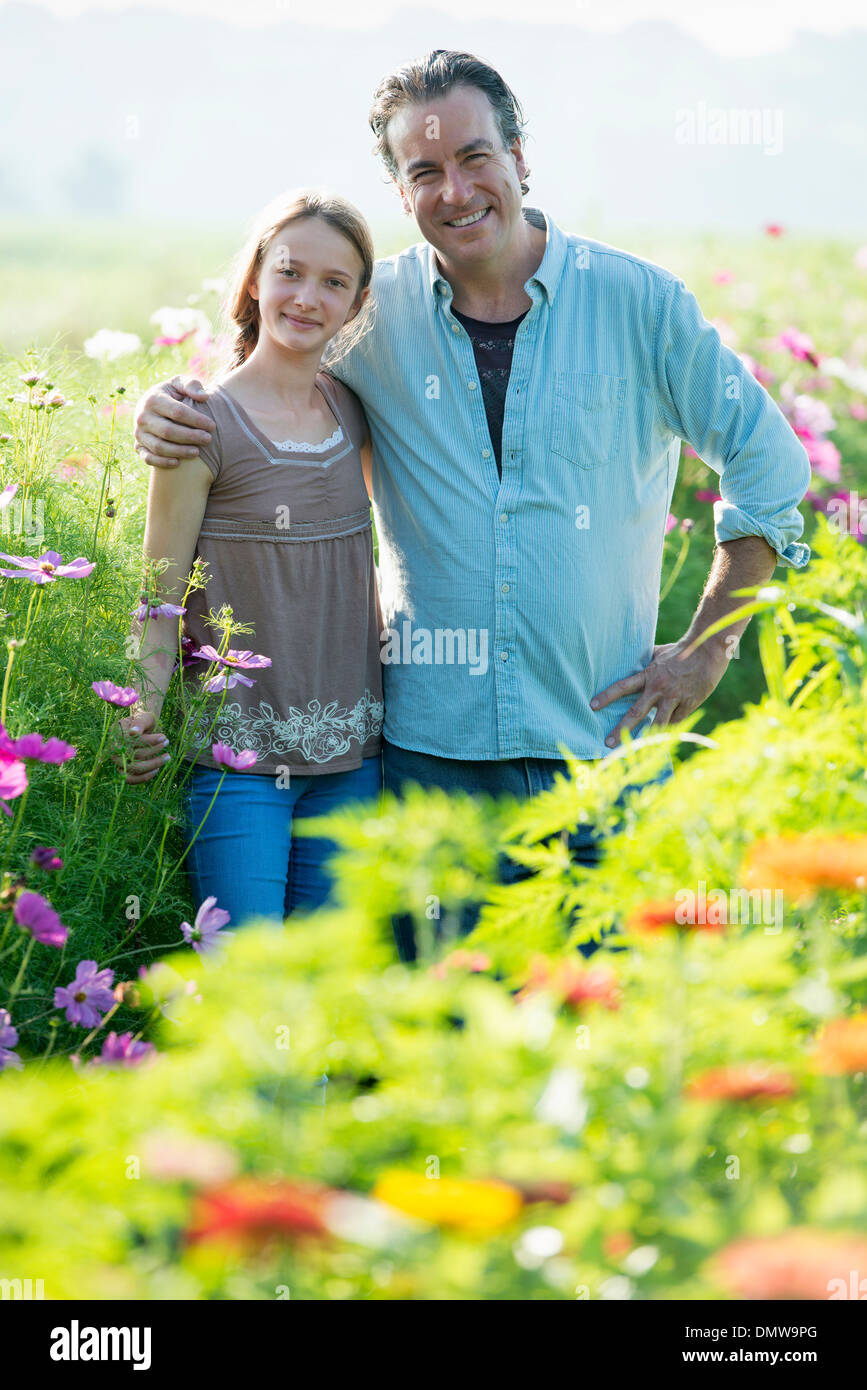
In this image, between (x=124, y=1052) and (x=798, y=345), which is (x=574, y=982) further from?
(x=798, y=345)

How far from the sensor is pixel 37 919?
1443mm

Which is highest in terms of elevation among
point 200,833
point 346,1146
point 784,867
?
point 784,867

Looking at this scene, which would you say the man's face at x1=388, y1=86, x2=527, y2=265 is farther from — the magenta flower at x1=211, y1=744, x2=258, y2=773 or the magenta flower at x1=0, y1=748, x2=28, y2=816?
the magenta flower at x1=0, y1=748, x2=28, y2=816

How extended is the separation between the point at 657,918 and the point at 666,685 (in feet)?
4.81

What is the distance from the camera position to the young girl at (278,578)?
218 centimetres

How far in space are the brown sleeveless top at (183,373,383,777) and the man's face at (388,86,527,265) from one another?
506 mm

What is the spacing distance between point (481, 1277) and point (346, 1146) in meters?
0.17

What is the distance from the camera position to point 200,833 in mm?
2211

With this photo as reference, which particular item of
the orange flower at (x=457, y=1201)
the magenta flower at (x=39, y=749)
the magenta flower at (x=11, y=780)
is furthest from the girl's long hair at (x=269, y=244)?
the orange flower at (x=457, y=1201)

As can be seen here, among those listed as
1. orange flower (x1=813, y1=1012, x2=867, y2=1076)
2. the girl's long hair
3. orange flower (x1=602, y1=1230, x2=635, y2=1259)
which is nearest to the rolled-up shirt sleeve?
the girl's long hair

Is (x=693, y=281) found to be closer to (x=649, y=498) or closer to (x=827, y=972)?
(x=649, y=498)

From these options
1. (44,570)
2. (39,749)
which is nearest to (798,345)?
(44,570)

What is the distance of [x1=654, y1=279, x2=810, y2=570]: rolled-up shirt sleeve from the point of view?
2418 millimetres
